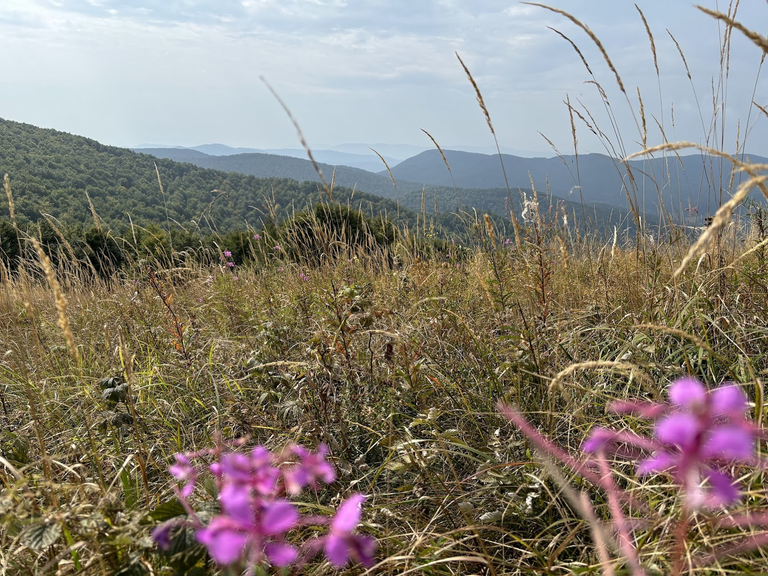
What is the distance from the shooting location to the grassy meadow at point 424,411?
39.5 inches

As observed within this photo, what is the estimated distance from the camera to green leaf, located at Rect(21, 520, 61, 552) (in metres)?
0.84

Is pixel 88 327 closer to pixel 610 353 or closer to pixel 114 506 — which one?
pixel 114 506

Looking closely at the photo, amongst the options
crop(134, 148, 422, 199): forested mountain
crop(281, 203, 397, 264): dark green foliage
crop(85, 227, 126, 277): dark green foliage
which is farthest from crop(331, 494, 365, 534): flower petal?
crop(134, 148, 422, 199): forested mountain

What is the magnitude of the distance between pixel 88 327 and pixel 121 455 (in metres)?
2.03

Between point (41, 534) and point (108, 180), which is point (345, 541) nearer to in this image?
point (41, 534)

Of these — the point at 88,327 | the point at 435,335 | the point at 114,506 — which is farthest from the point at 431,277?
the point at 88,327

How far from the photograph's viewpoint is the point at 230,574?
48 cm

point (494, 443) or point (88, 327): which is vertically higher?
point (494, 443)

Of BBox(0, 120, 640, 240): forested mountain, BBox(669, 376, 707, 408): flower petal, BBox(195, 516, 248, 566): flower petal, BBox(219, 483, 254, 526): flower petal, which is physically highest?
BBox(0, 120, 640, 240): forested mountain

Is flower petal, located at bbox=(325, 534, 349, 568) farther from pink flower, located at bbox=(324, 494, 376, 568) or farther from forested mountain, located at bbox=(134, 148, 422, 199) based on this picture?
forested mountain, located at bbox=(134, 148, 422, 199)

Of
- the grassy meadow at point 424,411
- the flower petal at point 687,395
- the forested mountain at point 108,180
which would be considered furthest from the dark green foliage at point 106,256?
the forested mountain at point 108,180

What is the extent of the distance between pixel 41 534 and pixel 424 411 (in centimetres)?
122

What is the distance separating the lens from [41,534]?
0.86 meters

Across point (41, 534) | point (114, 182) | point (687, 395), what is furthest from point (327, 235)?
point (114, 182)
